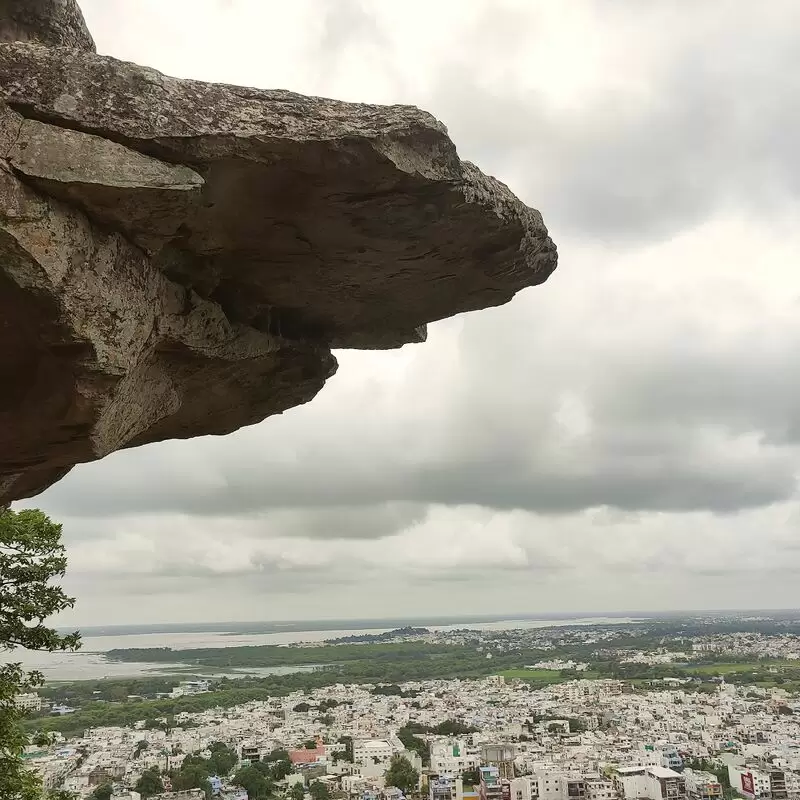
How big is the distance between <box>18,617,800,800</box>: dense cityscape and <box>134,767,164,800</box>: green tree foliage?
16cm

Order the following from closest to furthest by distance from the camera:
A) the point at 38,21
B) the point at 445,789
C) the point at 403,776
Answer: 1. the point at 38,21
2. the point at 445,789
3. the point at 403,776

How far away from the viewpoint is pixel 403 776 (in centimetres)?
6038

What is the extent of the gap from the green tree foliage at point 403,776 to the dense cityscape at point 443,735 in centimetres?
15

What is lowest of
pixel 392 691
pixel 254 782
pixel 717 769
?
pixel 392 691

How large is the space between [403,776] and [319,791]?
32.2 feet

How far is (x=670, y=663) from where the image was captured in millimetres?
143750

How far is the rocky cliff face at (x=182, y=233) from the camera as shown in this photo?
18.6 feet

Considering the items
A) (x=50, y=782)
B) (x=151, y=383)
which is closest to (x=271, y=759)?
(x=50, y=782)

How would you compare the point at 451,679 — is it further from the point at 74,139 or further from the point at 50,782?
the point at 74,139

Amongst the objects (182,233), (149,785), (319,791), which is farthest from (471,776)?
(182,233)


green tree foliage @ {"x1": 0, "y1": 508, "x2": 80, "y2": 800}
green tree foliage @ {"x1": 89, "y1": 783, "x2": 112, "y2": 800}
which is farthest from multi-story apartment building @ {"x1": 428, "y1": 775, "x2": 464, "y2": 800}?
green tree foliage @ {"x1": 0, "y1": 508, "x2": 80, "y2": 800}

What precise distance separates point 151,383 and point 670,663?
6213 inches

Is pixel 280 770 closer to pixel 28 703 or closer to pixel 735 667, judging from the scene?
pixel 28 703

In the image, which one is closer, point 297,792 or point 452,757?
point 297,792
